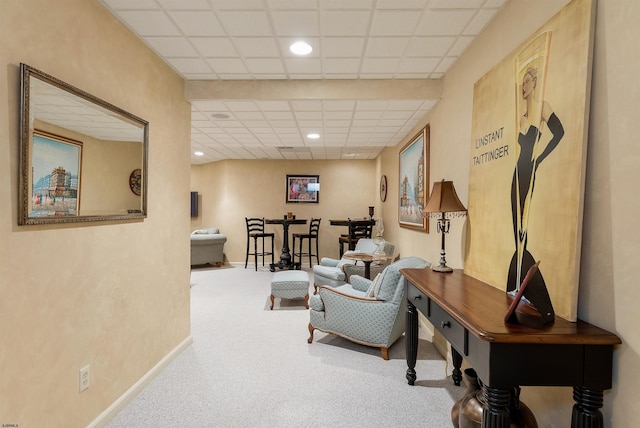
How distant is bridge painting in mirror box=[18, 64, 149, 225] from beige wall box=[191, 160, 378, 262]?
5782 mm

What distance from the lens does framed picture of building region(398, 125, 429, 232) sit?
151 inches

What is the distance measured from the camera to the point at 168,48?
2.60 meters

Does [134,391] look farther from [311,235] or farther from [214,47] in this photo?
[311,235]

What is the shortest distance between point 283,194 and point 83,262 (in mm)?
6344

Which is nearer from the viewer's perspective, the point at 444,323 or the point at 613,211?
the point at 613,211

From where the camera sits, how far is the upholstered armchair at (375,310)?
2.99 m

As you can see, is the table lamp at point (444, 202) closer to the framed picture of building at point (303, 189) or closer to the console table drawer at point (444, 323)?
the console table drawer at point (444, 323)

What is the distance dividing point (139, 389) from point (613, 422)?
2.78 metres

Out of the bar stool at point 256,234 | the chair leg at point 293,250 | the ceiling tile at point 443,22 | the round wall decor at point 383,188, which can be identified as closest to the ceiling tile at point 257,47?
the ceiling tile at point 443,22

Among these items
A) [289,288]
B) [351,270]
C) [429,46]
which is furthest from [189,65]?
[351,270]

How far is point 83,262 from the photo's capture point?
1.96 metres

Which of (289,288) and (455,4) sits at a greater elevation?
(455,4)

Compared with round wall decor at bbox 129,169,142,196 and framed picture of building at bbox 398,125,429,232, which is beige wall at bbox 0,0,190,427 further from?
framed picture of building at bbox 398,125,429,232

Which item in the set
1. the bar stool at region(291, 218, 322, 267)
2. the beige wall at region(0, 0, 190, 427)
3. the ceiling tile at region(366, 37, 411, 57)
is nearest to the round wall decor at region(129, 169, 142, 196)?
the beige wall at region(0, 0, 190, 427)
